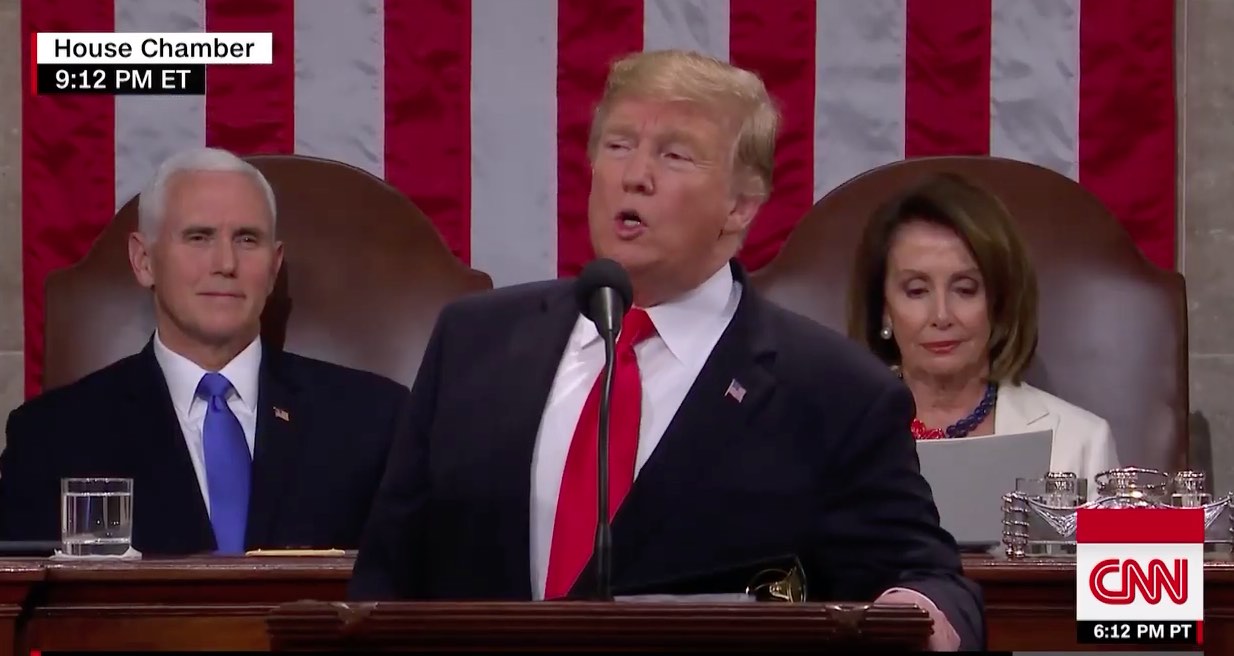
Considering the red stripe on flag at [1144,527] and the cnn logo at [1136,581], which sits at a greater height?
the red stripe on flag at [1144,527]

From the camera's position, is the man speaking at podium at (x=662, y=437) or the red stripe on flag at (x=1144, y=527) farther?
the red stripe on flag at (x=1144, y=527)

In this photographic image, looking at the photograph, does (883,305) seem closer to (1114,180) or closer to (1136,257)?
(1136,257)

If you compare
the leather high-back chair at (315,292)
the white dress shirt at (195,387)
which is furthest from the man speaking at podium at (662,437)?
the leather high-back chair at (315,292)

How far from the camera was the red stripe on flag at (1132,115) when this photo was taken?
16.2 feet

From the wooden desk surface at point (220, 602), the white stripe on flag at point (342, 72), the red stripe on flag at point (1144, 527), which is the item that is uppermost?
the white stripe on flag at point (342, 72)

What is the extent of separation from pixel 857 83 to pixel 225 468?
190 cm

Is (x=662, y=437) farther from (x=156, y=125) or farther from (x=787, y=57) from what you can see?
(x=156, y=125)

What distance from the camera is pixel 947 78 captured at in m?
4.98

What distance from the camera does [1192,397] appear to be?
5066 millimetres

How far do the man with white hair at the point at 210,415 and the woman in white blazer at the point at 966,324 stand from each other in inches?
42.2

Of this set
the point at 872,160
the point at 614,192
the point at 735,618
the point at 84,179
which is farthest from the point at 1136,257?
the point at 735,618

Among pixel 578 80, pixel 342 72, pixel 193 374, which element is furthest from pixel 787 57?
pixel 193 374

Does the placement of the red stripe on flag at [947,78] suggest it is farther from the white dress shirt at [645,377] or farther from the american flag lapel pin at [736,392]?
the american flag lapel pin at [736,392]

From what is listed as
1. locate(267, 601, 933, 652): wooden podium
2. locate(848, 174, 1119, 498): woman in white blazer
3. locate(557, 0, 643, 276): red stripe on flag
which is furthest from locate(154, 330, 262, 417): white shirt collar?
locate(267, 601, 933, 652): wooden podium
